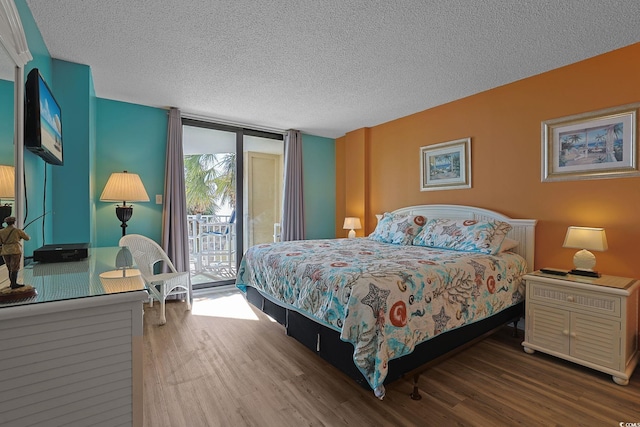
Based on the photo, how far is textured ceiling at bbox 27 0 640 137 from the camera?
1.96 meters

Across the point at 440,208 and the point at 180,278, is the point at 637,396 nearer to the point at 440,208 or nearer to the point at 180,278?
the point at 440,208

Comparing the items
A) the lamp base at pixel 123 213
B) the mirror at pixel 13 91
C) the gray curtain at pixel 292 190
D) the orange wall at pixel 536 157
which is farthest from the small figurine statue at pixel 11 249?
the gray curtain at pixel 292 190

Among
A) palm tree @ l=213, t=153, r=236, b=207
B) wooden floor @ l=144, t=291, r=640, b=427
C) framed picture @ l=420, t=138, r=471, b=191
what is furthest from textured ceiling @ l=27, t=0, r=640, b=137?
wooden floor @ l=144, t=291, r=640, b=427

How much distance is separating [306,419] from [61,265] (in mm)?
1594

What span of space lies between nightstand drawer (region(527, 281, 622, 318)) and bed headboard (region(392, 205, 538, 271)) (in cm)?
57

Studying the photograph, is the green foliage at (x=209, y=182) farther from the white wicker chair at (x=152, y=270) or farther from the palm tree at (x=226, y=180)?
the white wicker chair at (x=152, y=270)

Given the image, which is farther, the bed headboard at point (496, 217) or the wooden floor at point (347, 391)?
the bed headboard at point (496, 217)

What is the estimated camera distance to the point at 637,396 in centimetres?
186

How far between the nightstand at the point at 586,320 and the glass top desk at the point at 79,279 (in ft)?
9.30

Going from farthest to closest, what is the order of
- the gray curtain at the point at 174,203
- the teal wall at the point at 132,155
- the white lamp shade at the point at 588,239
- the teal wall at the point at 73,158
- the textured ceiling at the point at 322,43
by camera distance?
the gray curtain at the point at 174,203, the teal wall at the point at 132,155, the teal wall at the point at 73,158, the white lamp shade at the point at 588,239, the textured ceiling at the point at 322,43

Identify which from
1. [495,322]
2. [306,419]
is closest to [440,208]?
[495,322]

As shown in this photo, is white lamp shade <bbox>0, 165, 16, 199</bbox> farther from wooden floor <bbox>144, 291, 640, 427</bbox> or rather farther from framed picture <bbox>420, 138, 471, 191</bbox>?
framed picture <bbox>420, 138, 471, 191</bbox>

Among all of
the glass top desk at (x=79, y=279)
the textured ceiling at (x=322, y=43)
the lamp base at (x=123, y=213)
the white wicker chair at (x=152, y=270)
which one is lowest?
the white wicker chair at (x=152, y=270)

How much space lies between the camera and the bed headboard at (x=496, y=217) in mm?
2898
